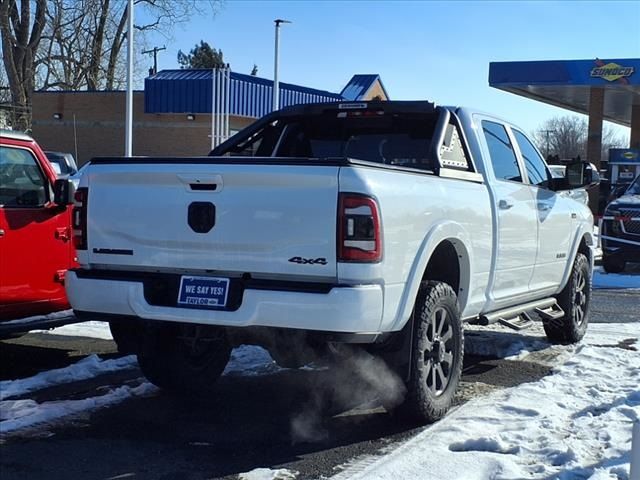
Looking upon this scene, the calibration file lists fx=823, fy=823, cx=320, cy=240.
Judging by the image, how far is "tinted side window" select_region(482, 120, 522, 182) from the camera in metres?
6.64

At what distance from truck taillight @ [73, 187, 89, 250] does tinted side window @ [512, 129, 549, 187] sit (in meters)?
3.83

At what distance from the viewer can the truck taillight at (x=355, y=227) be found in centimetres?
444

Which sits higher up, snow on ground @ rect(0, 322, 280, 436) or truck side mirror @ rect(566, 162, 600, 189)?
truck side mirror @ rect(566, 162, 600, 189)

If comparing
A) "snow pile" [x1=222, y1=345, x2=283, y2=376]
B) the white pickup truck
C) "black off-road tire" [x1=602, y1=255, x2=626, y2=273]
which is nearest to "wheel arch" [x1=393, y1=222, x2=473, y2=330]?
the white pickup truck

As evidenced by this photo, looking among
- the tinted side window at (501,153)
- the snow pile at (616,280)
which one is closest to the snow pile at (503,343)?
the tinted side window at (501,153)

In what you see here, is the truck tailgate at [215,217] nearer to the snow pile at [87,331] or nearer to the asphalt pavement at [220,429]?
the asphalt pavement at [220,429]

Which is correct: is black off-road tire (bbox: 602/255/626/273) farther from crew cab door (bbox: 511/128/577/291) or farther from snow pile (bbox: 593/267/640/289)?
crew cab door (bbox: 511/128/577/291)

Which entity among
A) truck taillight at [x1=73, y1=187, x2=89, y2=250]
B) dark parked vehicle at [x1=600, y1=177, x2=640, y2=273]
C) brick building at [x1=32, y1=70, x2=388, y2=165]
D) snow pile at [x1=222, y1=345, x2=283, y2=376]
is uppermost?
brick building at [x1=32, y1=70, x2=388, y2=165]

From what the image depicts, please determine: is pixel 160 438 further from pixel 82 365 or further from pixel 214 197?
pixel 82 365

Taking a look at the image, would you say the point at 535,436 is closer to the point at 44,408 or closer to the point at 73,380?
the point at 44,408

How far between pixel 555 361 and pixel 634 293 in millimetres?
5981

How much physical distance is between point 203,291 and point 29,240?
8.11 feet

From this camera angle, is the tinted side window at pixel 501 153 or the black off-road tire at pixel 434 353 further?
the tinted side window at pixel 501 153

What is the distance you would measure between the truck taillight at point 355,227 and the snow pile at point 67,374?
119 inches
